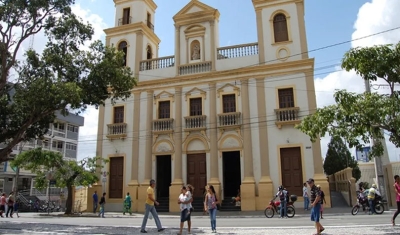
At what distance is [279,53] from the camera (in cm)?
2188

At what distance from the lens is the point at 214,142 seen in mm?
21844

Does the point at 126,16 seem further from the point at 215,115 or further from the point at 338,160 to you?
the point at 338,160

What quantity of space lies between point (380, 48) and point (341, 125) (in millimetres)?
2226

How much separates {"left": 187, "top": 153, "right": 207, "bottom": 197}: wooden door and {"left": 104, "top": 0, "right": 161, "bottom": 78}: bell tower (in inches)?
294

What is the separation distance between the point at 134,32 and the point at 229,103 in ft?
30.7

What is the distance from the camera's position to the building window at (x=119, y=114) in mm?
24633

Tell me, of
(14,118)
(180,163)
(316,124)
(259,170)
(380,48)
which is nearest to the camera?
(380,48)

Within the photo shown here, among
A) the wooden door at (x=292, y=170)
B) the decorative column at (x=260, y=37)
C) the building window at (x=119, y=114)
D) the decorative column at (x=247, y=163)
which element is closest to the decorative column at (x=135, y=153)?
the building window at (x=119, y=114)

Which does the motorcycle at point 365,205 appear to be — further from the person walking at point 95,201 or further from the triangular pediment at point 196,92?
the person walking at point 95,201

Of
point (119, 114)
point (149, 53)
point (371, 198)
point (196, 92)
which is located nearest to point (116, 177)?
point (119, 114)

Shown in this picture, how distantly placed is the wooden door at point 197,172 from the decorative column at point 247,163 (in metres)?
2.72

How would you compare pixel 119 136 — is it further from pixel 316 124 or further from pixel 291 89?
pixel 316 124

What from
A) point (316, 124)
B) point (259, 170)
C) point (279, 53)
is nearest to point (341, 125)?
point (316, 124)

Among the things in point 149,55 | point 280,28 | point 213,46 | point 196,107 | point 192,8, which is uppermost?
point 192,8
